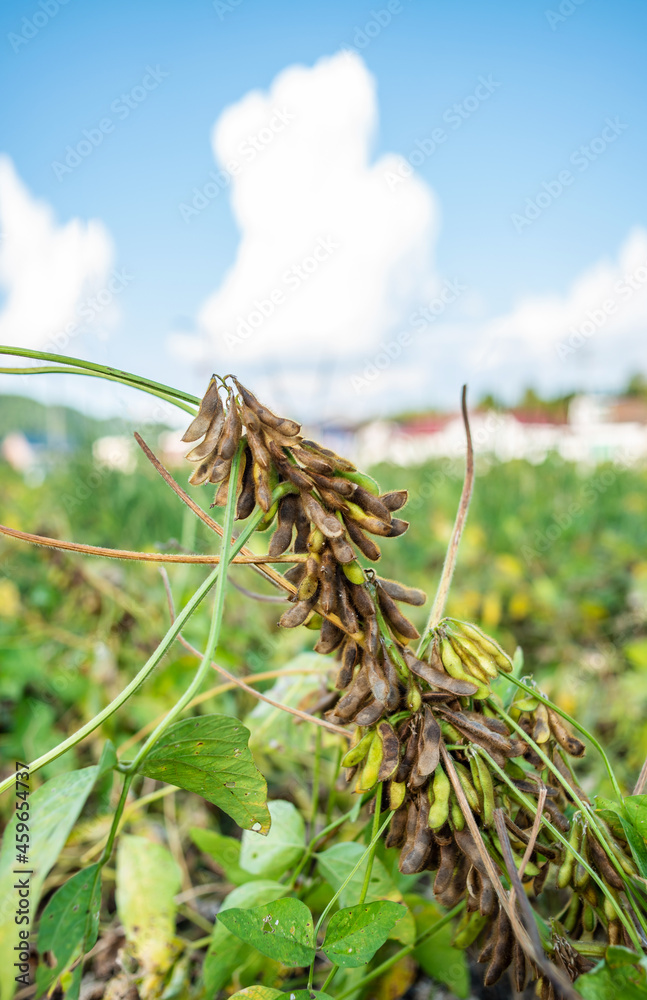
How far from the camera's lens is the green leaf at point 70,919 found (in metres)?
0.49

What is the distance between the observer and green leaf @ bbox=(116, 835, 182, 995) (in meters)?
0.75

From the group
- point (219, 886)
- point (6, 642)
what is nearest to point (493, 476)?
point (6, 642)

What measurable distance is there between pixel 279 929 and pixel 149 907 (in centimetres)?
33

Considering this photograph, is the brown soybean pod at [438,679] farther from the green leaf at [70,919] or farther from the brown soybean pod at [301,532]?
the green leaf at [70,919]

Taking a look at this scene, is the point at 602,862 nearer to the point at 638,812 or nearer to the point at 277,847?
the point at 638,812

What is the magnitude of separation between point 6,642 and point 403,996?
133 cm

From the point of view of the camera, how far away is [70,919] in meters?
0.49

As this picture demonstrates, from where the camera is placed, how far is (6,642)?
1.75m

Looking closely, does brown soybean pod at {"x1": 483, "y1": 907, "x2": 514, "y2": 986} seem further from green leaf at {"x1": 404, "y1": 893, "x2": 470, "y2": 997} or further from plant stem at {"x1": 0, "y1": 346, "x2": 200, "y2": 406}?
plant stem at {"x1": 0, "y1": 346, "x2": 200, "y2": 406}

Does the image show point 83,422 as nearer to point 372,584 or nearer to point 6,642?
point 6,642

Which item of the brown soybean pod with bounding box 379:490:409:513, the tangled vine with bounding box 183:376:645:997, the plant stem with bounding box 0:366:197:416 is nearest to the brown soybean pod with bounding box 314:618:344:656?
the tangled vine with bounding box 183:376:645:997

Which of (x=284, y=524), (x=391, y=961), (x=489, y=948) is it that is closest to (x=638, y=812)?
(x=489, y=948)

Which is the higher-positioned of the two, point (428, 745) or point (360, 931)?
point (428, 745)

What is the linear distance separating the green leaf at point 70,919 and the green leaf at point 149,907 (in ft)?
0.86
